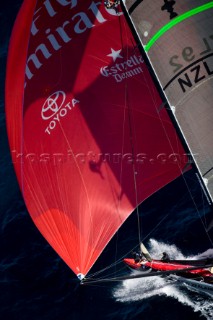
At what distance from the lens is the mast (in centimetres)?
1634

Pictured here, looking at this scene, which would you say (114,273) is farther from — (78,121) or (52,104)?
(52,104)

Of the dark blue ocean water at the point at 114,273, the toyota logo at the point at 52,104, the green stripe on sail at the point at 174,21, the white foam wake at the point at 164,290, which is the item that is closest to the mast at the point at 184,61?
the green stripe on sail at the point at 174,21

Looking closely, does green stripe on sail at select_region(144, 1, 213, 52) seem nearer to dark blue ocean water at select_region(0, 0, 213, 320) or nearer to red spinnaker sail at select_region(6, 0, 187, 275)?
red spinnaker sail at select_region(6, 0, 187, 275)

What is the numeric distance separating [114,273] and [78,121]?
7237mm

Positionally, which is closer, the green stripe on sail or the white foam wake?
the green stripe on sail

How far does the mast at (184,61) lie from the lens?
16344 mm

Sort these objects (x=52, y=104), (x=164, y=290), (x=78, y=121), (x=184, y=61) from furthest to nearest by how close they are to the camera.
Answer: (x=164, y=290), (x=78, y=121), (x=52, y=104), (x=184, y=61)

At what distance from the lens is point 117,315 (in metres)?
22.3

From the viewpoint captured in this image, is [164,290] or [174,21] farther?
[164,290]

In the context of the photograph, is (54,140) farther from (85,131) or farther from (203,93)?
(203,93)

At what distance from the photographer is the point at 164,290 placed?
2283 centimetres

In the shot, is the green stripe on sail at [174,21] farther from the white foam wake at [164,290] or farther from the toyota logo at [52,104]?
the white foam wake at [164,290]

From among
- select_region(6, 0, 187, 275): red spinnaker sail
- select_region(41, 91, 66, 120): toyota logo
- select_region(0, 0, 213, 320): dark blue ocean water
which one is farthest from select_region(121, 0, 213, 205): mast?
select_region(0, 0, 213, 320): dark blue ocean water

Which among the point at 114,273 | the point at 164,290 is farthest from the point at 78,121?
the point at 164,290
